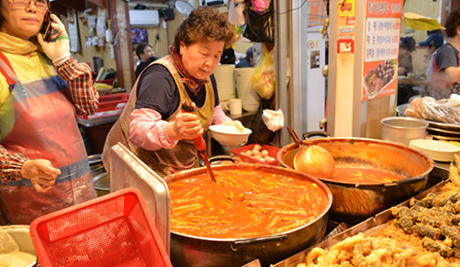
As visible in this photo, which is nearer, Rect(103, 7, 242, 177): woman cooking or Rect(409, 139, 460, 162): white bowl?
Rect(103, 7, 242, 177): woman cooking

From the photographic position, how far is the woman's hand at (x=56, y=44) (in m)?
1.65

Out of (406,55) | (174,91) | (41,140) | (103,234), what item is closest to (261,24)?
(174,91)

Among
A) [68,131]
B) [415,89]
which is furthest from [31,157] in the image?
[415,89]

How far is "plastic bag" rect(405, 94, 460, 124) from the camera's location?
2312 millimetres

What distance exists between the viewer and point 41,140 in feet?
5.54

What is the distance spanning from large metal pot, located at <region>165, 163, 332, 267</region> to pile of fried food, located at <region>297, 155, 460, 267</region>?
0.07 meters

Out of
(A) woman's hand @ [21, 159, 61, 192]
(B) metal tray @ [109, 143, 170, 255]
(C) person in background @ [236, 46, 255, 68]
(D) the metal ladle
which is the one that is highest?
(C) person in background @ [236, 46, 255, 68]

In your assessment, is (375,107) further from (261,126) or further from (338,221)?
(261,126)

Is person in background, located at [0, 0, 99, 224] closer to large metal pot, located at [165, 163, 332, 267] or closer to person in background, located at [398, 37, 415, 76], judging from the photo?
large metal pot, located at [165, 163, 332, 267]

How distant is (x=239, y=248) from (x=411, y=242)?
0.73 metres

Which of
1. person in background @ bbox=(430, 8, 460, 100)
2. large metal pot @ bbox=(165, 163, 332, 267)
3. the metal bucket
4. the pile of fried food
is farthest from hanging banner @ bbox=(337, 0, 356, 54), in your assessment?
large metal pot @ bbox=(165, 163, 332, 267)

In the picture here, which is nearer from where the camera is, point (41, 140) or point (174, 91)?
point (41, 140)

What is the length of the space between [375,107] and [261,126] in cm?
166

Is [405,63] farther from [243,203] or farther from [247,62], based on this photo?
[243,203]
